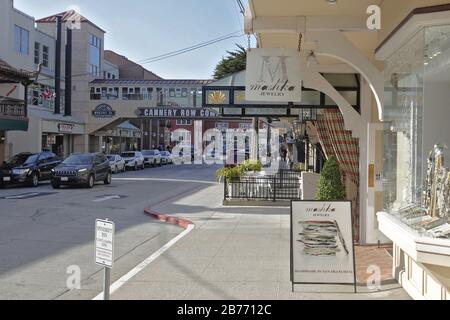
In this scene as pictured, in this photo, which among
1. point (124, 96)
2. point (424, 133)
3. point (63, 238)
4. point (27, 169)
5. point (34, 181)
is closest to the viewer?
point (424, 133)

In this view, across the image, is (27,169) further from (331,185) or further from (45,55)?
(45,55)

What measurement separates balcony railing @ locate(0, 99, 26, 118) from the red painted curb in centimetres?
1781

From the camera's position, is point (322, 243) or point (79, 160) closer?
point (322, 243)

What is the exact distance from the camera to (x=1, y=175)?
1026 inches

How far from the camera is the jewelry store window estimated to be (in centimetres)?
596

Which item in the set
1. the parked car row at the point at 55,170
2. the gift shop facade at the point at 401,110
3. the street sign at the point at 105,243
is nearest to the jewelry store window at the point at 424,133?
the gift shop facade at the point at 401,110

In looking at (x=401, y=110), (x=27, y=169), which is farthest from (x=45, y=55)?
(x=401, y=110)

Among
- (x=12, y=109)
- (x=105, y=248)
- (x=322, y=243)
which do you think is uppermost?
(x=12, y=109)

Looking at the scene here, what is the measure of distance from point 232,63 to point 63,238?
26.3 meters

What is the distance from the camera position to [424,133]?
637 cm

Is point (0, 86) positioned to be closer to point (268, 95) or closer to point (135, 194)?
point (135, 194)

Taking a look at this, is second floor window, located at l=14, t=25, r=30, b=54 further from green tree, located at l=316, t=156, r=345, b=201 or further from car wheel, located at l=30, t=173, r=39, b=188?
green tree, located at l=316, t=156, r=345, b=201

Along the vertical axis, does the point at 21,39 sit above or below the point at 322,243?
above

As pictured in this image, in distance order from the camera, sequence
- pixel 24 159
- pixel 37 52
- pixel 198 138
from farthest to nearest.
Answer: pixel 198 138 → pixel 37 52 → pixel 24 159
